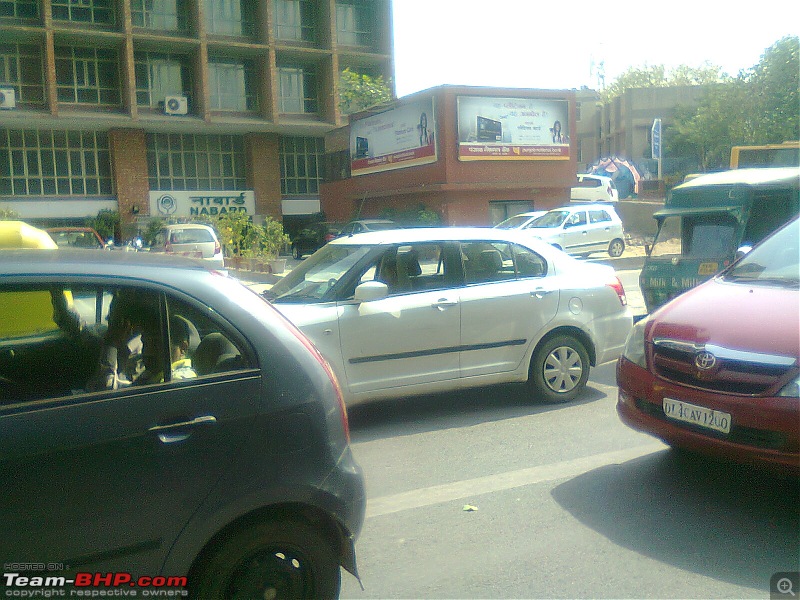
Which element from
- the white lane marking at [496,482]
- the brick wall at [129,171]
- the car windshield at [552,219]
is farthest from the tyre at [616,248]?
the brick wall at [129,171]

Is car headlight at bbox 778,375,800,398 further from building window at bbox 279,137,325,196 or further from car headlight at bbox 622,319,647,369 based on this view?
building window at bbox 279,137,325,196

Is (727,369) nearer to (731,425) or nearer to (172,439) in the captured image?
(731,425)

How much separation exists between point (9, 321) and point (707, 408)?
11.4 ft

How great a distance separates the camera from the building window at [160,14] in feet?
125

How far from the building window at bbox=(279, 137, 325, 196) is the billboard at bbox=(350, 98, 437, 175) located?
30.0 feet

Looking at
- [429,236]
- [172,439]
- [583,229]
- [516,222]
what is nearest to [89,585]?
[172,439]

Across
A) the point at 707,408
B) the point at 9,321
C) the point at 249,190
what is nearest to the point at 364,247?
the point at 707,408

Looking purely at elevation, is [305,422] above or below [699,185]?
below

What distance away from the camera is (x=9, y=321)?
3.17m

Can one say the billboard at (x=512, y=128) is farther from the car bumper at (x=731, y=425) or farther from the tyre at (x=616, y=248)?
the car bumper at (x=731, y=425)

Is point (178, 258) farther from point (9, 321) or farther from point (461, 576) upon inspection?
point (461, 576)

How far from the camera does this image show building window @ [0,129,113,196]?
3709cm

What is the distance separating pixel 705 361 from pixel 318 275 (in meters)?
3.28

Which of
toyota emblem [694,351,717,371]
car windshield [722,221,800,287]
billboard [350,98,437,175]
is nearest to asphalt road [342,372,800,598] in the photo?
toyota emblem [694,351,717,371]
